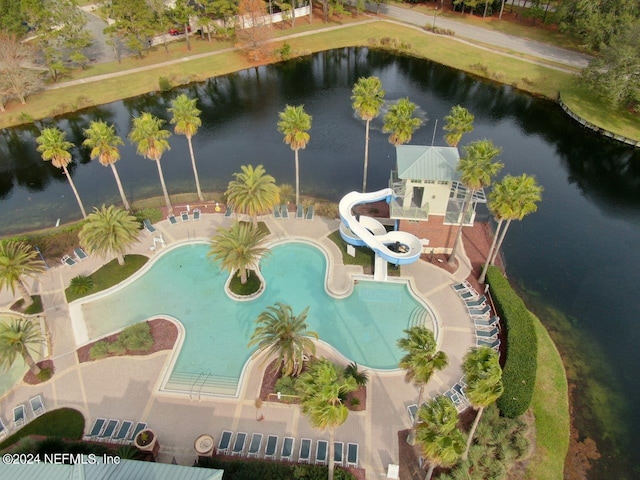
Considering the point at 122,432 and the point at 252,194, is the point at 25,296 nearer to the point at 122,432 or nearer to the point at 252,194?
the point at 122,432

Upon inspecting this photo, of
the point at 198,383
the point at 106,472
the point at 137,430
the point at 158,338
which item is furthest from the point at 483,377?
the point at 158,338

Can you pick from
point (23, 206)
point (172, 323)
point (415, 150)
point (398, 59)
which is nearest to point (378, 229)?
point (415, 150)

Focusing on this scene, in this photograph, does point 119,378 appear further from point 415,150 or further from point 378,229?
point 415,150

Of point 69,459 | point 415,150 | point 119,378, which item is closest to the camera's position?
point 69,459

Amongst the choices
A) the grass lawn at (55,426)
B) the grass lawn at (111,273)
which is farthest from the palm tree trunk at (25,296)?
the grass lawn at (55,426)

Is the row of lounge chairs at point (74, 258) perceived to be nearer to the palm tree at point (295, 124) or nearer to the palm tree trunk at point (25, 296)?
the palm tree trunk at point (25, 296)
